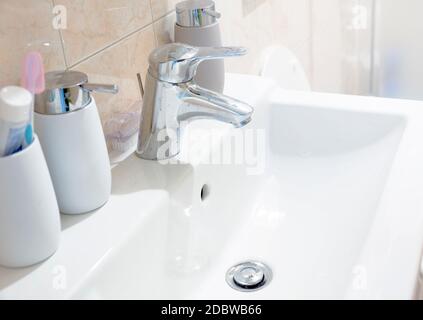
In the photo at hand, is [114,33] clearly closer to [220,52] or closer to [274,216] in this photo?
[220,52]

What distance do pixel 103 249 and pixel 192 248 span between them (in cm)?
17

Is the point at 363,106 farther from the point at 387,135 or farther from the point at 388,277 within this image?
the point at 388,277

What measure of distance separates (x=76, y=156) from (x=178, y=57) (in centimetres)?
18

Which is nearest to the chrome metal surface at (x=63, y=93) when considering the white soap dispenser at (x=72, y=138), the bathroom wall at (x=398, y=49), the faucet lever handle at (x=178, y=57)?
the white soap dispenser at (x=72, y=138)

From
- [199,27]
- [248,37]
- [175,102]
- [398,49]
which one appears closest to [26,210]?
[175,102]

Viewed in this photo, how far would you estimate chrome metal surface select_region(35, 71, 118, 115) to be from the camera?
1.72 ft

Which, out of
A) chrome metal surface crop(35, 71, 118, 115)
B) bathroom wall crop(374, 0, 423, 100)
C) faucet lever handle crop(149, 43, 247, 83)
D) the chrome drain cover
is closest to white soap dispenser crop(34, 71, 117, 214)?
chrome metal surface crop(35, 71, 118, 115)

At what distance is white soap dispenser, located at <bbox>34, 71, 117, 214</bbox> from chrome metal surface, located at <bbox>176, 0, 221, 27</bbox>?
256 mm

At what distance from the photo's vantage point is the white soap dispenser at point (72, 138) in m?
0.53

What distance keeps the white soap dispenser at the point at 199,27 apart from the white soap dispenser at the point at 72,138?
251mm

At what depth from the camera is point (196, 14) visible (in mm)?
755

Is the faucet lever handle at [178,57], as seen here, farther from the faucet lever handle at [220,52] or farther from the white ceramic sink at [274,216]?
the white ceramic sink at [274,216]

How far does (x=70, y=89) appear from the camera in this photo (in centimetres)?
52
